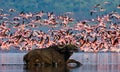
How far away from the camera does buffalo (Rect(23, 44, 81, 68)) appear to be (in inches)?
2063

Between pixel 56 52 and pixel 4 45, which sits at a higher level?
pixel 56 52

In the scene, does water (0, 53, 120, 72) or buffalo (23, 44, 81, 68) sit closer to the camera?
water (0, 53, 120, 72)

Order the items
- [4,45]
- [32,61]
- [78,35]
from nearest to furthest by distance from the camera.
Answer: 1. [32,61]
2. [78,35]
3. [4,45]

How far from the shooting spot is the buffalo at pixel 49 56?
5241 centimetres

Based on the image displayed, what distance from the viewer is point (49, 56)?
5322 centimetres

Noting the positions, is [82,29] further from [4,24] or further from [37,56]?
[37,56]

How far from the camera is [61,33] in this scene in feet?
308

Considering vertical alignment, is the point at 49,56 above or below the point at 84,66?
above

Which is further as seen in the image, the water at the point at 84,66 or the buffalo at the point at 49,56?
the buffalo at the point at 49,56

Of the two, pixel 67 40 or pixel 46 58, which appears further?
pixel 67 40

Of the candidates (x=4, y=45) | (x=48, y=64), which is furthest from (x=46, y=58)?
(x=4, y=45)

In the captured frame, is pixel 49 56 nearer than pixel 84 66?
A: No

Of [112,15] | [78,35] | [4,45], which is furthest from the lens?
[4,45]

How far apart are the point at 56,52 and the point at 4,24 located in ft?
130
